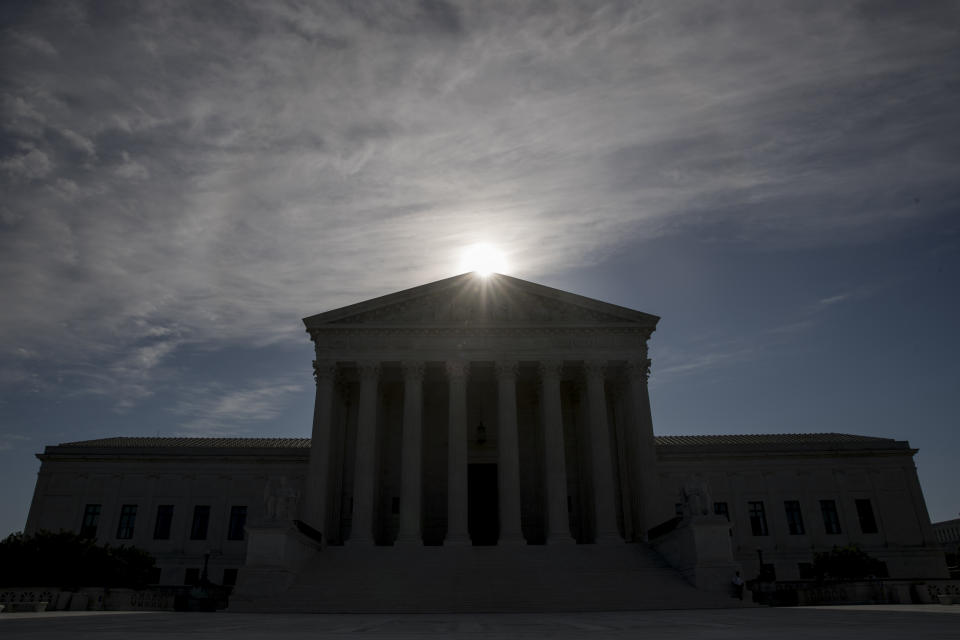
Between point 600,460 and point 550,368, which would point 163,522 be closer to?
point 550,368

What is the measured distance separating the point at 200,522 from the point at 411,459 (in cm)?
1905

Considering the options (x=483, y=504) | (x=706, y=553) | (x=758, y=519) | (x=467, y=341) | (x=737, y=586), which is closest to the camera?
(x=737, y=586)

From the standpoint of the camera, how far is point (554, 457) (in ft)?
115

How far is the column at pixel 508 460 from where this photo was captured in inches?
1321

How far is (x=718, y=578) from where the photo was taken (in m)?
25.6

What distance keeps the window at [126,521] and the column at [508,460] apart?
2685 centimetres

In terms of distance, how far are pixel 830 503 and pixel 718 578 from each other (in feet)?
80.2

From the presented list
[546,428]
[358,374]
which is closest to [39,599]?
[358,374]

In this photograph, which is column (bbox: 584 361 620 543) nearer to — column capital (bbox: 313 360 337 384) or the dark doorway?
the dark doorway

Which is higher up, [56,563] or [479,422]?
[479,422]

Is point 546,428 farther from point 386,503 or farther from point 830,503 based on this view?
point 830,503

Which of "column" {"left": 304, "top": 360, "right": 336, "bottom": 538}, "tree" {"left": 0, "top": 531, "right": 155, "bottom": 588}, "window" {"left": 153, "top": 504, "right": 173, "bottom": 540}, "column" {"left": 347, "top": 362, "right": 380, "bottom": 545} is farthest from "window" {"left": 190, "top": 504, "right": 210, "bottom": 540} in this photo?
"tree" {"left": 0, "top": 531, "right": 155, "bottom": 588}

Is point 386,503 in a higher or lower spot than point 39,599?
higher

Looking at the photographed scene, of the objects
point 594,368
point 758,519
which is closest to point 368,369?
point 594,368
